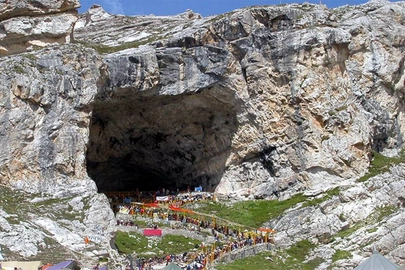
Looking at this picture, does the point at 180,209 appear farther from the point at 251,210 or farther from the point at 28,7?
the point at 28,7

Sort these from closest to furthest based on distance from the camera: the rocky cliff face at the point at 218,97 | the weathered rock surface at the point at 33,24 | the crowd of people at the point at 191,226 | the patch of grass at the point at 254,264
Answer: the patch of grass at the point at 254,264 → the crowd of people at the point at 191,226 → the rocky cliff face at the point at 218,97 → the weathered rock surface at the point at 33,24

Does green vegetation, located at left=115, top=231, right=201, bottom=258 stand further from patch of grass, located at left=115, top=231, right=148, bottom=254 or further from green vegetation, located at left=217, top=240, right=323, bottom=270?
green vegetation, located at left=217, top=240, right=323, bottom=270

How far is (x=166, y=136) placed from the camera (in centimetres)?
5725

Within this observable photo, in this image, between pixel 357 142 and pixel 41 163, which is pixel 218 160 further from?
pixel 41 163

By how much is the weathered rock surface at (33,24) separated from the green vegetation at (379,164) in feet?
81.9

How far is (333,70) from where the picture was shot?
5162cm

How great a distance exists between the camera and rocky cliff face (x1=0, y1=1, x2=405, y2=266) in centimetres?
4269

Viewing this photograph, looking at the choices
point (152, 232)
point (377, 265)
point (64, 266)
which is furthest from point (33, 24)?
point (377, 265)

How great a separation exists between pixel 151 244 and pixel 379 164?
1966 cm

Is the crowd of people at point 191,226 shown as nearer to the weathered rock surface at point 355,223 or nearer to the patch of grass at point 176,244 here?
the patch of grass at point 176,244

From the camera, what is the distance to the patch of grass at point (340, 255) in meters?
39.6

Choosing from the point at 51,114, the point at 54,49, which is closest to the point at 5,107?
the point at 51,114

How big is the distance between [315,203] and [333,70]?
39.9 feet

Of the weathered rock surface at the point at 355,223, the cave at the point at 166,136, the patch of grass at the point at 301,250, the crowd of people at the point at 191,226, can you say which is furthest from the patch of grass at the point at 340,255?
the cave at the point at 166,136
